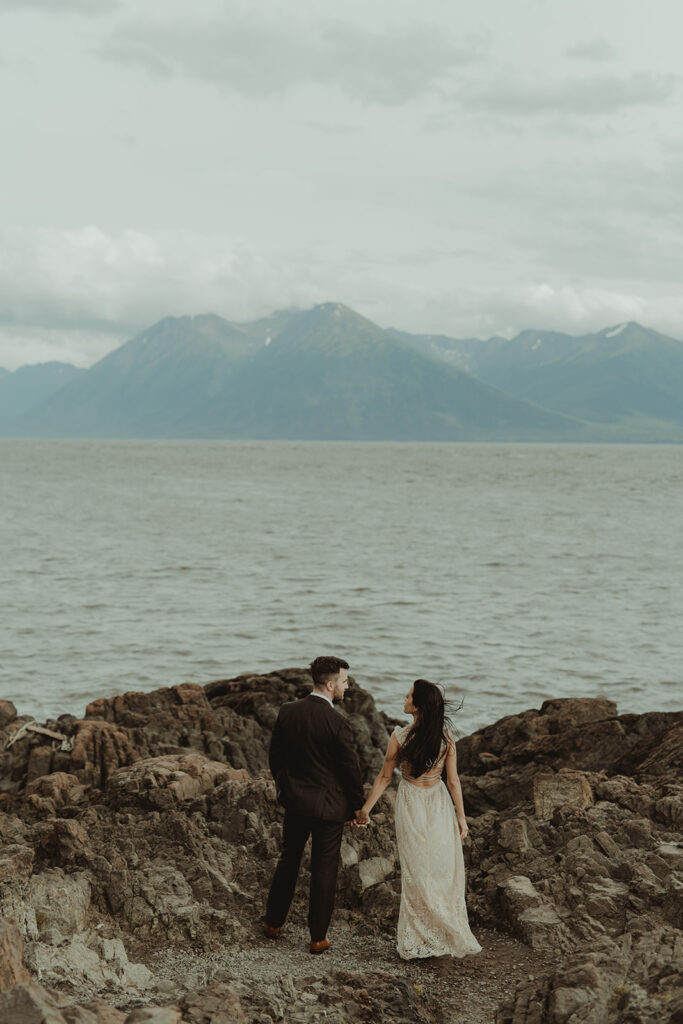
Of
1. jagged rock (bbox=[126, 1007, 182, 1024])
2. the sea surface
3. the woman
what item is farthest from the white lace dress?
the sea surface

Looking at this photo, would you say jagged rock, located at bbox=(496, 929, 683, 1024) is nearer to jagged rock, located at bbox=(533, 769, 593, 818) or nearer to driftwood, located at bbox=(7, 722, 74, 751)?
jagged rock, located at bbox=(533, 769, 593, 818)

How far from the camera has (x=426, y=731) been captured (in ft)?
26.9

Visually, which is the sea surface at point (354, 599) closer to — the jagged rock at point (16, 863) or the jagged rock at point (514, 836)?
the jagged rock at point (514, 836)

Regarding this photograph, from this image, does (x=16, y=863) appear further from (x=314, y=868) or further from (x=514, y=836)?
(x=514, y=836)

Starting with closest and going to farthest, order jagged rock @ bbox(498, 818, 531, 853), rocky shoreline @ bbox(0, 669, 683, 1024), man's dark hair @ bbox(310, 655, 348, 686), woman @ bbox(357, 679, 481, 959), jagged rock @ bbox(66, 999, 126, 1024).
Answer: jagged rock @ bbox(66, 999, 126, 1024) < rocky shoreline @ bbox(0, 669, 683, 1024) < man's dark hair @ bbox(310, 655, 348, 686) < woman @ bbox(357, 679, 481, 959) < jagged rock @ bbox(498, 818, 531, 853)

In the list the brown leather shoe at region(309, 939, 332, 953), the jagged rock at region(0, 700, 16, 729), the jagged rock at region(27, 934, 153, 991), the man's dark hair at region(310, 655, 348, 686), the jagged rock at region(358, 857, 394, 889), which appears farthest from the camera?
the jagged rock at region(0, 700, 16, 729)

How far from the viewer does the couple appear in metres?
8.38

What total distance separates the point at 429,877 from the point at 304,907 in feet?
5.18

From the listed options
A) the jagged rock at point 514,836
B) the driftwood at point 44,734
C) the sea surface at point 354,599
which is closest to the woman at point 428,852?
the jagged rock at point 514,836

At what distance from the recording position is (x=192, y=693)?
1783cm

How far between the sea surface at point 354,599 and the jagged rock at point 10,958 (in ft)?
43.7

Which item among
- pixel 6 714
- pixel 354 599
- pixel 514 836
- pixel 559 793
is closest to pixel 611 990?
pixel 514 836

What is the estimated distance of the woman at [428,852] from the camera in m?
8.42

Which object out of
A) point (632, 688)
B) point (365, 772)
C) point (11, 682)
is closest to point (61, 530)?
point (11, 682)
